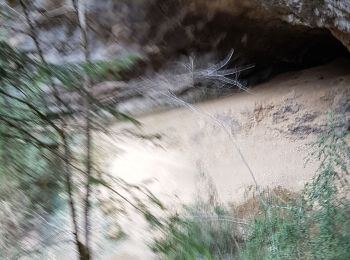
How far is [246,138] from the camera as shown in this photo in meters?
4.69

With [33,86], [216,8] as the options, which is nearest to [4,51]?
[33,86]

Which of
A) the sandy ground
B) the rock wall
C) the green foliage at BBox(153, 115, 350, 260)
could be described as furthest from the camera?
the rock wall

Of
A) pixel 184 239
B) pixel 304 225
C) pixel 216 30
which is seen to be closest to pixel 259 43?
pixel 216 30

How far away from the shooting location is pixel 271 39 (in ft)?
16.7

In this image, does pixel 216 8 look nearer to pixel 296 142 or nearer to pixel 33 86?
pixel 296 142

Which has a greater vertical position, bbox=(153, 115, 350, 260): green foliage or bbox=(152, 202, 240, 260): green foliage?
bbox=(153, 115, 350, 260): green foliage

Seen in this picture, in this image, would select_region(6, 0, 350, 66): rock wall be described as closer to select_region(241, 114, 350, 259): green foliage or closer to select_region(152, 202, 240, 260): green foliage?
select_region(241, 114, 350, 259): green foliage

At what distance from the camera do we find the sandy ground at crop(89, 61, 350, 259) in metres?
3.93

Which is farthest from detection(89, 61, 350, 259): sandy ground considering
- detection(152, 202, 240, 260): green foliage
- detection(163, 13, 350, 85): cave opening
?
detection(152, 202, 240, 260): green foliage

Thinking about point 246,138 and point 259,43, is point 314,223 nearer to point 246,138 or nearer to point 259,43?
point 246,138

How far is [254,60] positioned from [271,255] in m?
2.87

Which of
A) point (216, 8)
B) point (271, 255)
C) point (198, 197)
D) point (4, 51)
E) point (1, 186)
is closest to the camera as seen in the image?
point (4, 51)

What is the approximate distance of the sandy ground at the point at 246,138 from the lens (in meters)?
3.93

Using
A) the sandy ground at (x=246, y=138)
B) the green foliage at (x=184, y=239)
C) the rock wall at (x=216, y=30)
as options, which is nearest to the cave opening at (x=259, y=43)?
the rock wall at (x=216, y=30)
